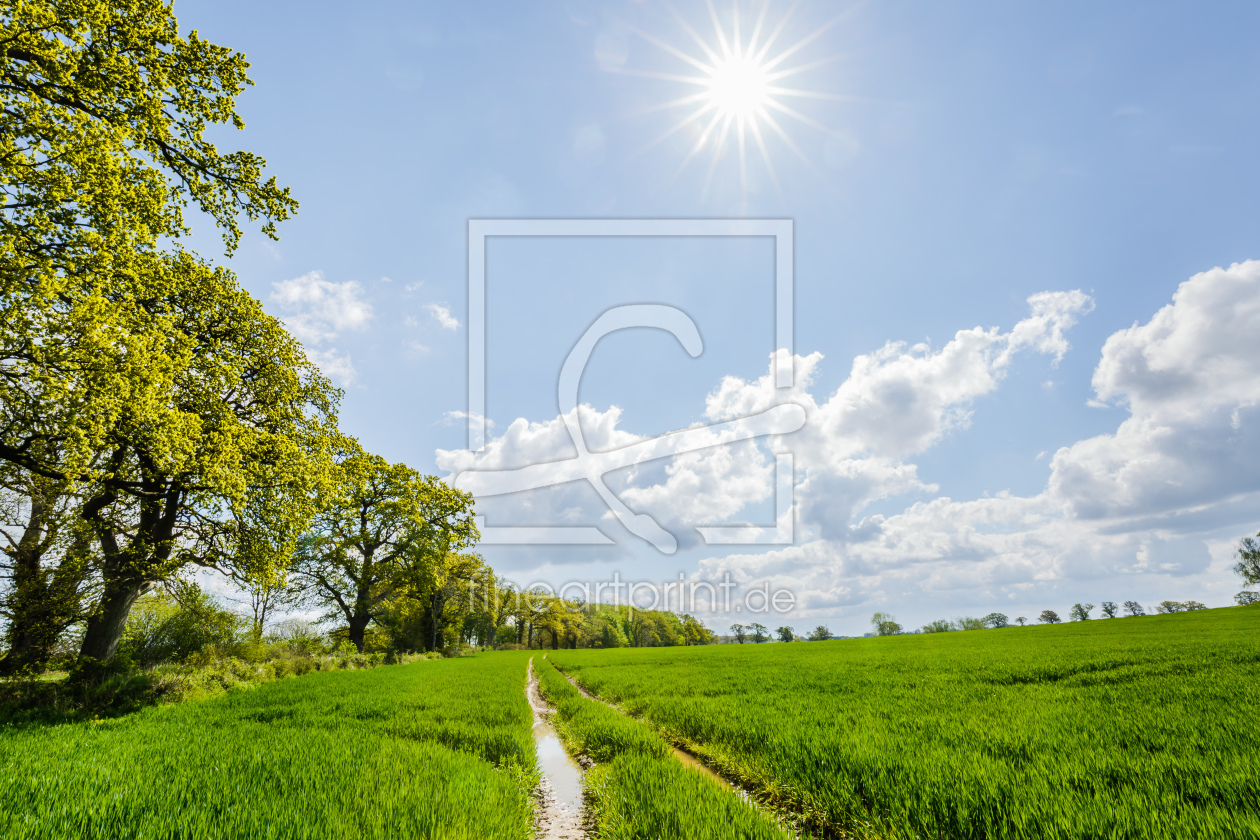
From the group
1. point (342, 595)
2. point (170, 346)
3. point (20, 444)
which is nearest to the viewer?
point (20, 444)

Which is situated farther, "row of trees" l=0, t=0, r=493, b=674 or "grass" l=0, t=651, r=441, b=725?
"grass" l=0, t=651, r=441, b=725

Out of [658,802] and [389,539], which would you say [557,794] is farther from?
[389,539]

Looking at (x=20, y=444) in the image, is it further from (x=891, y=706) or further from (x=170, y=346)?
(x=891, y=706)

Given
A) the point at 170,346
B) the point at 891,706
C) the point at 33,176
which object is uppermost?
the point at 33,176

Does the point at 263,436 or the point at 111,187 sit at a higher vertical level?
the point at 111,187

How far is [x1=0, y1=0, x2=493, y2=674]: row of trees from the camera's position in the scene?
9055 millimetres

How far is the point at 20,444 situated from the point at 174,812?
40.6 feet

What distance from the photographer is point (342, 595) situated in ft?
115

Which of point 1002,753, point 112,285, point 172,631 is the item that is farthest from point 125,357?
point 172,631

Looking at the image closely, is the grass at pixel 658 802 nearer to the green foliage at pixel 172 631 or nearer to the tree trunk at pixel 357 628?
the green foliage at pixel 172 631

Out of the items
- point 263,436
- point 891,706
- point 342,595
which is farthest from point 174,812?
point 342,595

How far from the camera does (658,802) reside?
4594 mm

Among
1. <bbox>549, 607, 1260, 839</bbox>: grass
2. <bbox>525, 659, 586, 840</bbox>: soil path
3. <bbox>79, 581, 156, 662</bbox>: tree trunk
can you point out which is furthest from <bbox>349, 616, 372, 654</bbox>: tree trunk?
<bbox>525, 659, 586, 840</bbox>: soil path

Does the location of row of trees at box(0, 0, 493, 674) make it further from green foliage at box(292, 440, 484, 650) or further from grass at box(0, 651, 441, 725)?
green foliage at box(292, 440, 484, 650)
